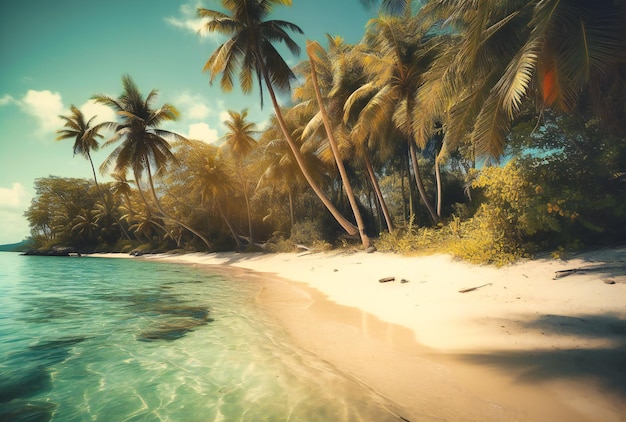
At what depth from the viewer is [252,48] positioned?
13664 mm

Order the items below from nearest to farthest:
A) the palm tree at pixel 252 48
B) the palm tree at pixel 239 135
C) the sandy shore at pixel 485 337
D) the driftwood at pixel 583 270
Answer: the sandy shore at pixel 485 337, the driftwood at pixel 583 270, the palm tree at pixel 252 48, the palm tree at pixel 239 135

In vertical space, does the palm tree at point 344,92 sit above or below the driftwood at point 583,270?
above

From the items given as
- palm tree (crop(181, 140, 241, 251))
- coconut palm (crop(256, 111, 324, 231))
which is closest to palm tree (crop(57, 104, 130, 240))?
palm tree (crop(181, 140, 241, 251))

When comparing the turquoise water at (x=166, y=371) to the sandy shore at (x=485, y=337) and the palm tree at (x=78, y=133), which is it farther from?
the palm tree at (x=78, y=133)

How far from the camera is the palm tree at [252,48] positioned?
44.0ft

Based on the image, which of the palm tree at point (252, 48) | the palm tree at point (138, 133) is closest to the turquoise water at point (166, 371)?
the palm tree at point (252, 48)

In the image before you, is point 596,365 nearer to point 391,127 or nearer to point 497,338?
point 497,338

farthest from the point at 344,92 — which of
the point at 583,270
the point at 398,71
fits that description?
the point at 583,270

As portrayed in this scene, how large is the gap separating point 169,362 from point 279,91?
539 inches

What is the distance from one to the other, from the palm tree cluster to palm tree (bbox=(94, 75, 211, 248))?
0.10 metres

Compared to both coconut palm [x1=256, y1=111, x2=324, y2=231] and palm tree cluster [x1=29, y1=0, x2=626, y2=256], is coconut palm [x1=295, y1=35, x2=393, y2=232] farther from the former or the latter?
coconut palm [x1=256, y1=111, x2=324, y2=231]

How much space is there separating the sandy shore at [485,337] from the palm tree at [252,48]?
8.51 metres

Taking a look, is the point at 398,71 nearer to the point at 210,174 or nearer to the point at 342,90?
the point at 342,90

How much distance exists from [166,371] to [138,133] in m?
23.5
